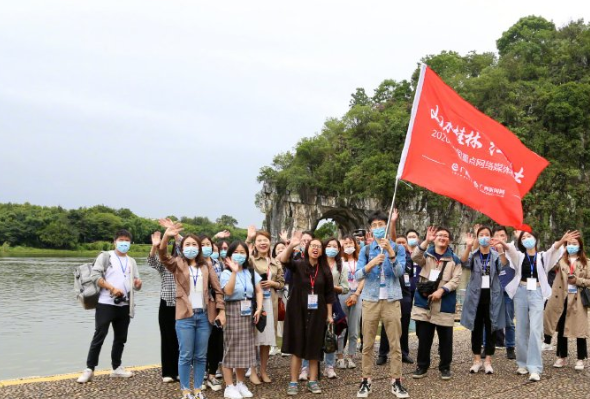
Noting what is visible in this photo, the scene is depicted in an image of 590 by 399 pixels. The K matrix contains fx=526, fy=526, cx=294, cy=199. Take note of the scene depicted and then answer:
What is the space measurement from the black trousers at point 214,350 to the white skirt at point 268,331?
44 centimetres

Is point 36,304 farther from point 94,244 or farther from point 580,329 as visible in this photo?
point 94,244

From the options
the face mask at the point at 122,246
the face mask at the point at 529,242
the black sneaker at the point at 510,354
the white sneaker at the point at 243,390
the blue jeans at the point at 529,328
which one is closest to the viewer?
the white sneaker at the point at 243,390

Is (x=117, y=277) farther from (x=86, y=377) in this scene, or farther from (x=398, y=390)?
(x=398, y=390)

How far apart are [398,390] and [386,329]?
1.86ft

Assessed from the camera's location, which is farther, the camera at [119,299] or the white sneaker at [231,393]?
the camera at [119,299]

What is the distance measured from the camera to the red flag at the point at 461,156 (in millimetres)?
5613

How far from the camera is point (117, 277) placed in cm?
572

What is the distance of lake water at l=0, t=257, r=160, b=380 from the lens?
9.45 m

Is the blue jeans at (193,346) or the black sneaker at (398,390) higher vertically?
the blue jeans at (193,346)

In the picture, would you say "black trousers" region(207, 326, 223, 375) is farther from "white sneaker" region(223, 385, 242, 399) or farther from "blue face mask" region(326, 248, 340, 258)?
"blue face mask" region(326, 248, 340, 258)

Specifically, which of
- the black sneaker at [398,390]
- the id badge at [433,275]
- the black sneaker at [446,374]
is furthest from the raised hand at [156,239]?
the black sneaker at [446,374]

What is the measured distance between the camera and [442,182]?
5.61 meters

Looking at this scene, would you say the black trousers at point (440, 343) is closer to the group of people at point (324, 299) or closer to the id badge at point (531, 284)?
the group of people at point (324, 299)

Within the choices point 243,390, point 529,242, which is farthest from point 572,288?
point 243,390
